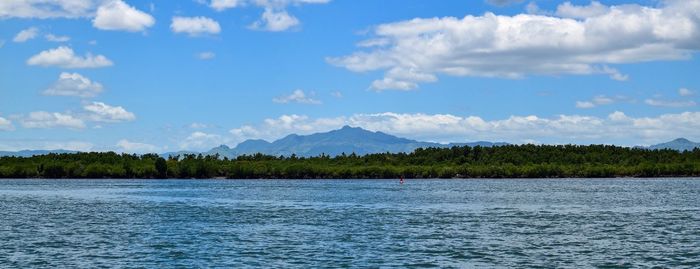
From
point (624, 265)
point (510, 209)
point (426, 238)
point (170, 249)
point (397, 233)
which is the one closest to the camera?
point (624, 265)

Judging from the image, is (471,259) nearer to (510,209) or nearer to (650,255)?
(650,255)

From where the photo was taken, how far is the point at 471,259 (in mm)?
47781

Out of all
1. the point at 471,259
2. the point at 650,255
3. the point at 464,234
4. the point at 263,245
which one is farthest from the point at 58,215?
the point at 650,255

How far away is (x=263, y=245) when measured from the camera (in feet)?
180

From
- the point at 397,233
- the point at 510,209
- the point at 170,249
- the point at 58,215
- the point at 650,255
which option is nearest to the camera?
the point at 650,255

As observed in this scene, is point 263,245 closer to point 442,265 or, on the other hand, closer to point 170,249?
point 170,249

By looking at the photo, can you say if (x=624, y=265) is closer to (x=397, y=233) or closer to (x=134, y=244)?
(x=397, y=233)

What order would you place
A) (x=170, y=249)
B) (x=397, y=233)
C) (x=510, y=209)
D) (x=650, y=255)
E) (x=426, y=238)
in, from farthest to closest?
1. (x=510, y=209)
2. (x=397, y=233)
3. (x=426, y=238)
4. (x=170, y=249)
5. (x=650, y=255)

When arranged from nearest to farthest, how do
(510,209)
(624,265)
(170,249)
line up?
(624,265)
(170,249)
(510,209)

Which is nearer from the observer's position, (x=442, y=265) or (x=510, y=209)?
(x=442, y=265)

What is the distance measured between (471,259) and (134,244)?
21973 mm

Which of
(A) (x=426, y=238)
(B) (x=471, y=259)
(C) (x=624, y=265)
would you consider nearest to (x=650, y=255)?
(C) (x=624, y=265)

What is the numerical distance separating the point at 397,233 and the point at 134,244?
1835cm

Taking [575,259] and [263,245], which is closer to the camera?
[575,259]
